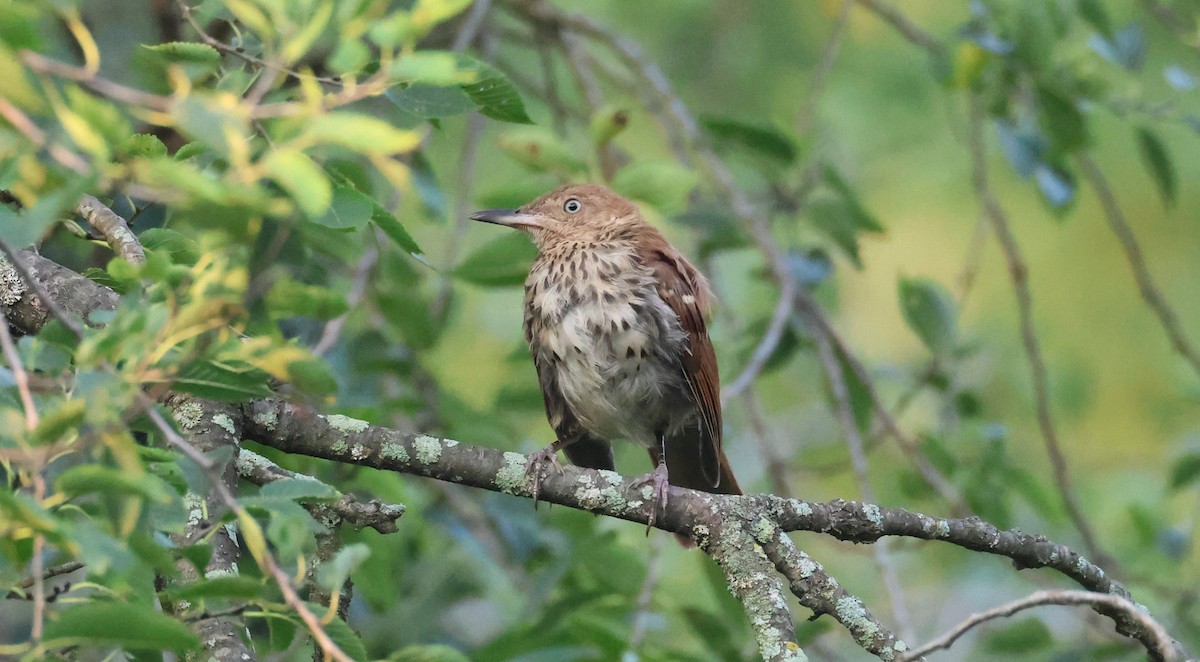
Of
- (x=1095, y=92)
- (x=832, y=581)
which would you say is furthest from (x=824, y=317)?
(x=832, y=581)

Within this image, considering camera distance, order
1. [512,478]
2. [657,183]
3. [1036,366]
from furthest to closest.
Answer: [1036,366]
[657,183]
[512,478]

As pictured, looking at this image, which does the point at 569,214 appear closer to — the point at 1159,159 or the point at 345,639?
the point at 1159,159

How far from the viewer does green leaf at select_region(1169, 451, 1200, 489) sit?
14.5 ft

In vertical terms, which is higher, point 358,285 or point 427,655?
point 427,655

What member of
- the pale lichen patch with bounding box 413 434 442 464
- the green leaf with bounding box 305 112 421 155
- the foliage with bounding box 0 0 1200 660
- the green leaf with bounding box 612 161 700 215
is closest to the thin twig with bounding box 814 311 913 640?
the foliage with bounding box 0 0 1200 660

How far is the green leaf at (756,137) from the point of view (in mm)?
4473

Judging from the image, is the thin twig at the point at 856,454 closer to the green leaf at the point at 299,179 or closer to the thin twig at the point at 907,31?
the thin twig at the point at 907,31

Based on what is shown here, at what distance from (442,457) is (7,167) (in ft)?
4.31

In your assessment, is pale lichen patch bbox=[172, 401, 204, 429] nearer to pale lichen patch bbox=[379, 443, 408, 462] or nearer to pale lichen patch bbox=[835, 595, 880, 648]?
pale lichen patch bbox=[379, 443, 408, 462]

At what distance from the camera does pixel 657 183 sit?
394 centimetres

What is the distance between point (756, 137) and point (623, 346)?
928 millimetres

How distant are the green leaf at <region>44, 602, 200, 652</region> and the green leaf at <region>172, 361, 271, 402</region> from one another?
0.28 m

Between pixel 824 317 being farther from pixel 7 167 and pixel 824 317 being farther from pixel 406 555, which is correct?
pixel 7 167

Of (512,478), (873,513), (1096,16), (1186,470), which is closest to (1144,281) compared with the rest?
(1186,470)
